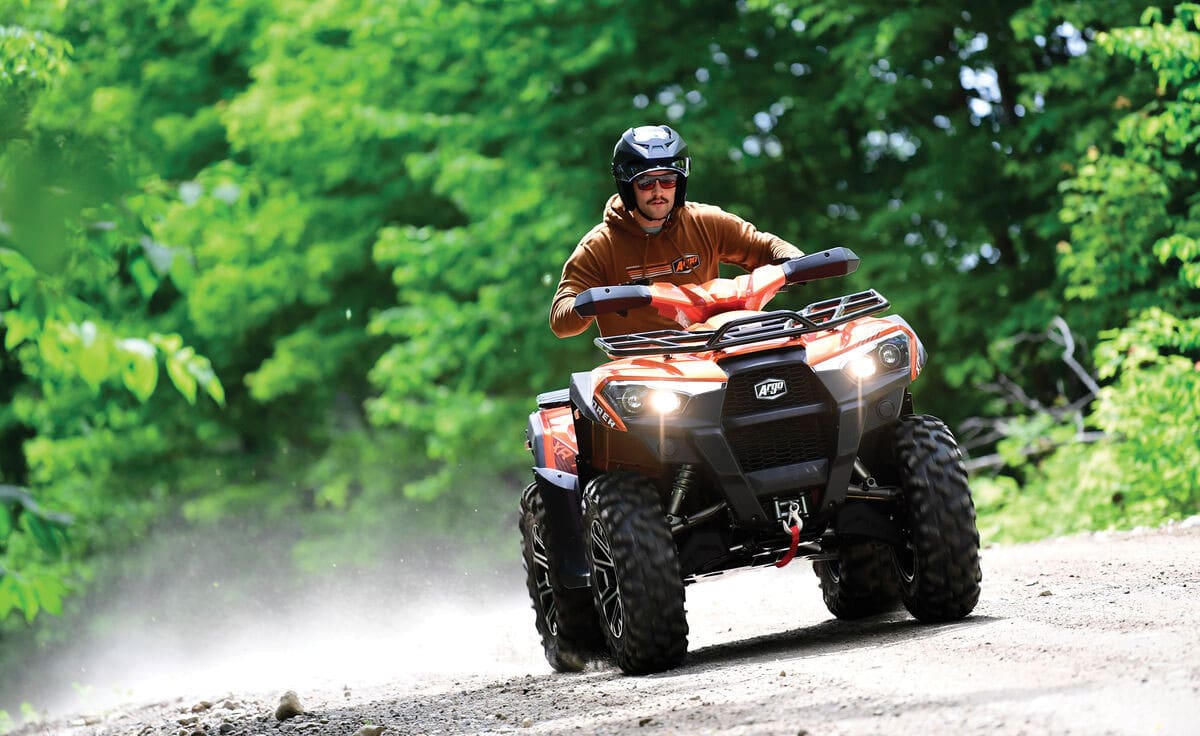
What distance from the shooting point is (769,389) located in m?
6.31

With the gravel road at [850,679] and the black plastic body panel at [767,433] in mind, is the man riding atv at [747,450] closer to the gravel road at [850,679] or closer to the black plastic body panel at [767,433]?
the black plastic body panel at [767,433]

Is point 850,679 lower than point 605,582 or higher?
lower

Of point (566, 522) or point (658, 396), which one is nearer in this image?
point (658, 396)

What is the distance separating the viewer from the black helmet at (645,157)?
23.3 feet

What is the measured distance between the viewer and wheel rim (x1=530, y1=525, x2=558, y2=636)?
7932mm

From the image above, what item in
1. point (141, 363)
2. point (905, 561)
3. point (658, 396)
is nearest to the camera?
point (141, 363)

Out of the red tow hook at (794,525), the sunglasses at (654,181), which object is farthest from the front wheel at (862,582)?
the sunglasses at (654,181)

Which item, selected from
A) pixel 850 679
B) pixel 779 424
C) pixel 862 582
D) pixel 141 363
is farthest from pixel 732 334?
pixel 141 363

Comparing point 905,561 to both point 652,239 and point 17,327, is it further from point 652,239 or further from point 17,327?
point 17,327

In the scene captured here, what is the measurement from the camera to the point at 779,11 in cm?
1752

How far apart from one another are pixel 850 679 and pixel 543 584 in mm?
2984

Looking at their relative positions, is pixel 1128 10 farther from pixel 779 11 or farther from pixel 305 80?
pixel 305 80

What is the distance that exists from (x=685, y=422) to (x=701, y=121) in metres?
13.7

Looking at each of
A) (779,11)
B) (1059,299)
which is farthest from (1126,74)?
(779,11)
